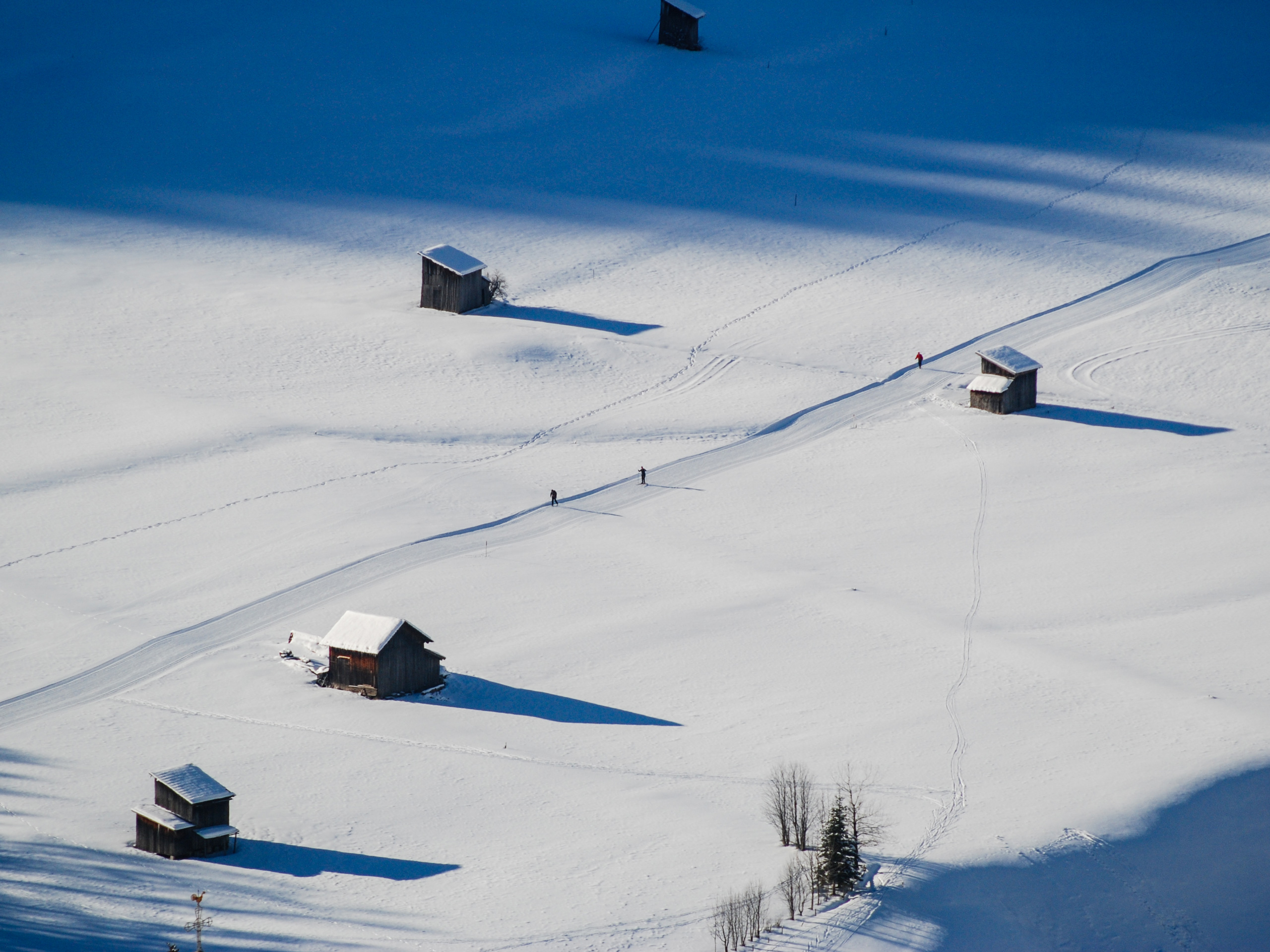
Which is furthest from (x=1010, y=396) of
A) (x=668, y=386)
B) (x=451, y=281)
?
(x=451, y=281)

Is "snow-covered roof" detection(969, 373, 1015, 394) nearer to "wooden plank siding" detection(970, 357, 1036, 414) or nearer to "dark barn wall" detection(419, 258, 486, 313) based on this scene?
"wooden plank siding" detection(970, 357, 1036, 414)

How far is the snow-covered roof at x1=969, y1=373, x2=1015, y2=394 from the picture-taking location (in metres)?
50.9

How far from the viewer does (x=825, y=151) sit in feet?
250

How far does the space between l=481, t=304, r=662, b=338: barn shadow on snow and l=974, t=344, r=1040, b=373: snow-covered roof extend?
540 inches

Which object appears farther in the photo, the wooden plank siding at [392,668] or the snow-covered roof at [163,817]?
the wooden plank siding at [392,668]

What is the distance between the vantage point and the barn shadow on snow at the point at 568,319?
58219 mm

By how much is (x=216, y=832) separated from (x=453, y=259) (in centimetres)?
3516

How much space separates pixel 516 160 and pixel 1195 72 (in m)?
41.0

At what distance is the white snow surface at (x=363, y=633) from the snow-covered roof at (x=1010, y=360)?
25181 millimetres

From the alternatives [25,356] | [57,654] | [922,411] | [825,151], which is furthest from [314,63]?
[57,654]

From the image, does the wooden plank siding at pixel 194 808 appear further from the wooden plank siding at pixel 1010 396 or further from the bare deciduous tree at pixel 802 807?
the wooden plank siding at pixel 1010 396

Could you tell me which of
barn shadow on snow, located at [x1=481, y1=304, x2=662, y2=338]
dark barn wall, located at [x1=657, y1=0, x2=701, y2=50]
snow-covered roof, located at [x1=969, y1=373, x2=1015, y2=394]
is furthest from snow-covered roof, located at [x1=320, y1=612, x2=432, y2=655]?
dark barn wall, located at [x1=657, y1=0, x2=701, y2=50]

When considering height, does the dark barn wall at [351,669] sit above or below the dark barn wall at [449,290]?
below

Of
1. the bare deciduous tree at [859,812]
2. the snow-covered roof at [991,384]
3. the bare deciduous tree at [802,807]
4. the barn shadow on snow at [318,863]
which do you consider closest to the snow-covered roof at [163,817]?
the barn shadow on snow at [318,863]
